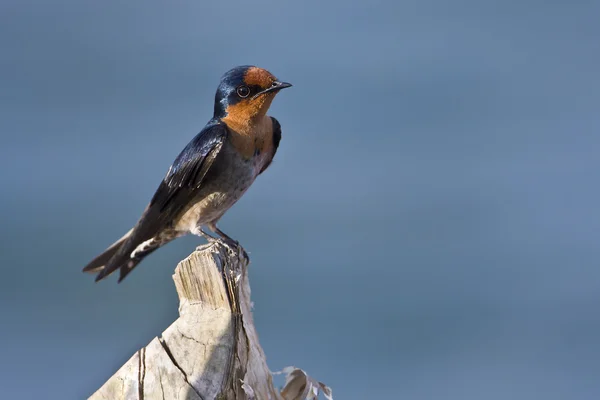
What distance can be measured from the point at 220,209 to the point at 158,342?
93 centimetres

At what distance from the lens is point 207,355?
135 cm

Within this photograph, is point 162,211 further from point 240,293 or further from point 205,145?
point 240,293

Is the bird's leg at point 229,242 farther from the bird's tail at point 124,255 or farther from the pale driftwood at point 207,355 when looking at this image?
the pale driftwood at point 207,355

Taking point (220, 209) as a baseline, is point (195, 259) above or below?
below

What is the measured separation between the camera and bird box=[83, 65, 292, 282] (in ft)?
7.06

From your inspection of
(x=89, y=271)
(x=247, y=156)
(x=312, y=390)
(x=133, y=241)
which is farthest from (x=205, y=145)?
(x=312, y=390)

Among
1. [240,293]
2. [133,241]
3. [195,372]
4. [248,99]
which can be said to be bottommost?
[195,372]

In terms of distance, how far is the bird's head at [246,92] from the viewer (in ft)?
7.00

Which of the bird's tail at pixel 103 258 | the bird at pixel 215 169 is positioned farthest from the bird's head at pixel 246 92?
the bird's tail at pixel 103 258

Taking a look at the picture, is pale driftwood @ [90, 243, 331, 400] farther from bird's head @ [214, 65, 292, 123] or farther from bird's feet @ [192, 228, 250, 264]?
bird's head @ [214, 65, 292, 123]

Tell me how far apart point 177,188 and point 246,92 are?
312mm

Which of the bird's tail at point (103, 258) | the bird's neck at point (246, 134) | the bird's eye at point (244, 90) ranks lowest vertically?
the bird's tail at point (103, 258)

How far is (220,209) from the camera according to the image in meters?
2.26

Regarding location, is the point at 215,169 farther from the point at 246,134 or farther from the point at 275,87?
the point at 275,87
